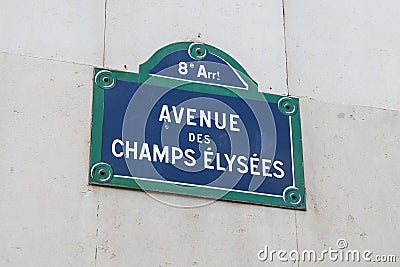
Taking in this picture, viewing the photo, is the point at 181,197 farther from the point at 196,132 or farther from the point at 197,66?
the point at 197,66

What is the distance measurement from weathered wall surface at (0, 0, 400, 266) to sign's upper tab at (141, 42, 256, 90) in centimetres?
3

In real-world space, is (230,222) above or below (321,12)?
below

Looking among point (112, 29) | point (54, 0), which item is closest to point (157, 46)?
point (112, 29)

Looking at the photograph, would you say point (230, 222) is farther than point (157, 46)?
No

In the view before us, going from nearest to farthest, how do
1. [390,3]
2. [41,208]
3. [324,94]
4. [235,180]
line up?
[41,208]
[235,180]
[324,94]
[390,3]

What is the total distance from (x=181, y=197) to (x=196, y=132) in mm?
176

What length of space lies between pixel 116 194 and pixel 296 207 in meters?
0.44

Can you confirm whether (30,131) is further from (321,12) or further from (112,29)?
(321,12)

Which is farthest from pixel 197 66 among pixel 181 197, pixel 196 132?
pixel 181 197

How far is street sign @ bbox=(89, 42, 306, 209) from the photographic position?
7.36 ft

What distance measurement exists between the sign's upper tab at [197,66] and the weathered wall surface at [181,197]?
0.09 feet

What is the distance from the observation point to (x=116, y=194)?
220 centimetres

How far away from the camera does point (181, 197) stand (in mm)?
2238

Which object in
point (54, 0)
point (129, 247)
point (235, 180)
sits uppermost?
point (54, 0)
